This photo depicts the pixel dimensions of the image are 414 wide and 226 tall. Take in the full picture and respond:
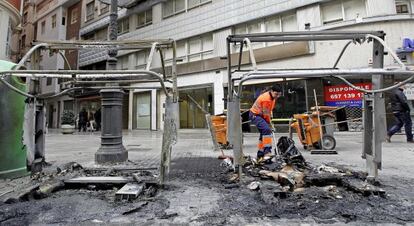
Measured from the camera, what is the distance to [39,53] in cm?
451

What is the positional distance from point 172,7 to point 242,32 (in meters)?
6.60

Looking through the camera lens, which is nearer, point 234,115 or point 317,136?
point 234,115

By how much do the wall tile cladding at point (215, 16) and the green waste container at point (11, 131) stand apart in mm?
13797

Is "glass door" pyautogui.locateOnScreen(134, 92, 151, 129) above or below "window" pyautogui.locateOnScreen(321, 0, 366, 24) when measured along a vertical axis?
below

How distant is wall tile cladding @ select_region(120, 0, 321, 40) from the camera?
51.7ft

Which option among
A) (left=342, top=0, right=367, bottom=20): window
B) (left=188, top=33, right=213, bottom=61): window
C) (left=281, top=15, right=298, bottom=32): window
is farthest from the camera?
(left=188, top=33, right=213, bottom=61): window

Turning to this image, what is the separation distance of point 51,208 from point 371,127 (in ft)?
14.7

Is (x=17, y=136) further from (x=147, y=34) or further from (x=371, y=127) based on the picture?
(x=147, y=34)

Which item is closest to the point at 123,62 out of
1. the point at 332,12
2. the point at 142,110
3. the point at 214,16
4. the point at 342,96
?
the point at 142,110

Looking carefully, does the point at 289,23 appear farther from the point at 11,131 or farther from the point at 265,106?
the point at 11,131

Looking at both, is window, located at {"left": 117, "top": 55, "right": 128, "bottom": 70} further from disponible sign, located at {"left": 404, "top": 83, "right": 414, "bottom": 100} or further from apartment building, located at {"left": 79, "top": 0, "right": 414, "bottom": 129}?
disponible sign, located at {"left": 404, "top": 83, "right": 414, "bottom": 100}

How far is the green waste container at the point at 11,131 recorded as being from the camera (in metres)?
4.76

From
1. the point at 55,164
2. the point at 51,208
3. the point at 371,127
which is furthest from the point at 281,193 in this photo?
the point at 55,164

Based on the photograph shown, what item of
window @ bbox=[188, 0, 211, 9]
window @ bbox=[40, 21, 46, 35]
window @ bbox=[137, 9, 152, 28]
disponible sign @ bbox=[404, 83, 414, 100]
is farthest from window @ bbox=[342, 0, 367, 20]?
window @ bbox=[40, 21, 46, 35]
